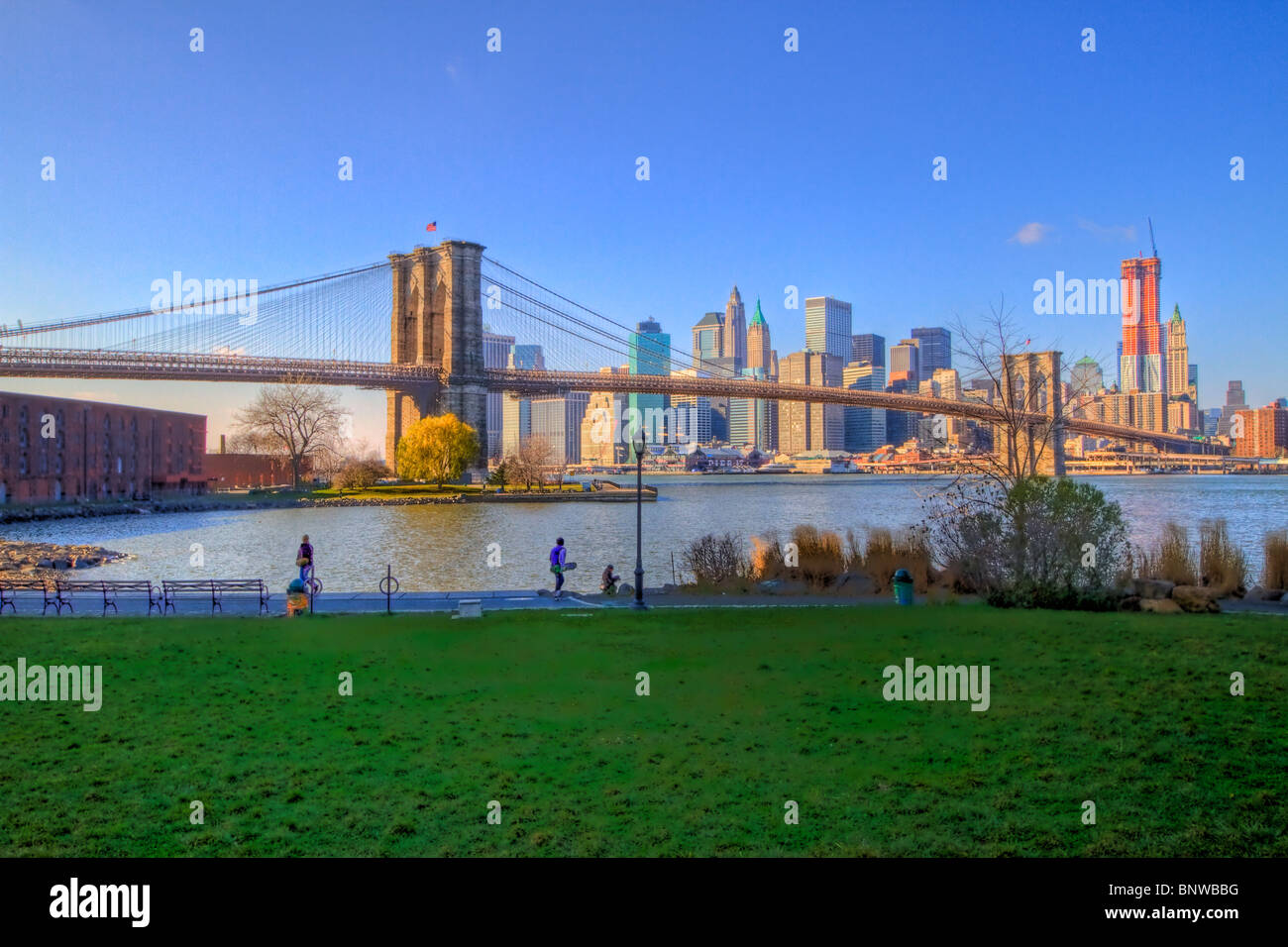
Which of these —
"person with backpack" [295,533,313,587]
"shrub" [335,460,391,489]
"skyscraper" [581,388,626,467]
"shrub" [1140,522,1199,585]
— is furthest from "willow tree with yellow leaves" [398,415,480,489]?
"shrub" [1140,522,1199,585]

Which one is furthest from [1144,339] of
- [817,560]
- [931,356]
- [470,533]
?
[817,560]

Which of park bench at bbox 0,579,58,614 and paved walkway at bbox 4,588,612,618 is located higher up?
park bench at bbox 0,579,58,614

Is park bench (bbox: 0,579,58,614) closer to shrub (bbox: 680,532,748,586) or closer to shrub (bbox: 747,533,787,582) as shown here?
shrub (bbox: 680,532,748,586)

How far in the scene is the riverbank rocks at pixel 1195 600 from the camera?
44.9ft

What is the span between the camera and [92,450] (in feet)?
199

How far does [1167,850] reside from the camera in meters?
5.01

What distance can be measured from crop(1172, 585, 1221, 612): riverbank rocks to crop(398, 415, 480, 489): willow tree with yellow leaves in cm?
6033

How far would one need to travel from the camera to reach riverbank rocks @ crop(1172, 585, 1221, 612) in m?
13.7

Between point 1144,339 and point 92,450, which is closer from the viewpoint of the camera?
point 92,450

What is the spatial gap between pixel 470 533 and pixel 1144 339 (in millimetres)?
179677

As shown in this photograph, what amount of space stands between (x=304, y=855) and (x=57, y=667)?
6.44 m

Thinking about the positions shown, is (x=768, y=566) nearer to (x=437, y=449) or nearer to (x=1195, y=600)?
(x=1195, y=600)

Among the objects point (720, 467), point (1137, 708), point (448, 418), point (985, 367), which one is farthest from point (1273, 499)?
point (720, 467)

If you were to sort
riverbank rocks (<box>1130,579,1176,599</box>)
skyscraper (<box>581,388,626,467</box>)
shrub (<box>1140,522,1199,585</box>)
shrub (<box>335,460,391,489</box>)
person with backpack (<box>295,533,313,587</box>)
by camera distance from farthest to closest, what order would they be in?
1. skyscraper (<box>581,388,626,467</box>)
2. shrub (<box>335,460,391,489</box>)
3. shrub (<box>1140,522,1199,585</box>)
4. person with backpack (<box>295,533,313,587</box>)
5. riverbank rocks (<box>1130,579,1176,599</box>)
